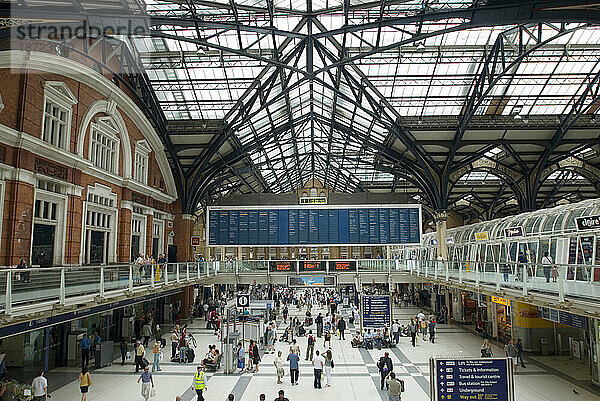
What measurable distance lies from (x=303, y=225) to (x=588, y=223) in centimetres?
2287

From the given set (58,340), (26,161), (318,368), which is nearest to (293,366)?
(318,368)

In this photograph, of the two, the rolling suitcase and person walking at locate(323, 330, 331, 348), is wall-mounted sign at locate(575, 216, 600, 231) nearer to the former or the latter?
person walking at locate(323, 330, 331, 348)

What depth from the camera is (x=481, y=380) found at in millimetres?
9844

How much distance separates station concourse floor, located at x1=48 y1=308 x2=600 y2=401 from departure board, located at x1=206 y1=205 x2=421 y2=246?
44.5ft

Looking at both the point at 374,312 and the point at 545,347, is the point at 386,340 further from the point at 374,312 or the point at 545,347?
the point at 545,347

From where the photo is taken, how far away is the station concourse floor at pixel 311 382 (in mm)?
16531

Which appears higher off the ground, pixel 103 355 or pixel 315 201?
pixel 315 201

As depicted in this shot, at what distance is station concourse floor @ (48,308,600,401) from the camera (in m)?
16.5

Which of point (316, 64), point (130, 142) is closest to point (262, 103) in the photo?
point (316, 64)

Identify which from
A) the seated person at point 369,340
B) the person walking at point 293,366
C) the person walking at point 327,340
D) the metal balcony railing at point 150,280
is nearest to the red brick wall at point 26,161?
the metal balcony railing at point 150,280

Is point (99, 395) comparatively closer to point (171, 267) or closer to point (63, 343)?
point (63, 343)

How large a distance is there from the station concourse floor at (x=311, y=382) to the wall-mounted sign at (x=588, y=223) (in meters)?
6.11

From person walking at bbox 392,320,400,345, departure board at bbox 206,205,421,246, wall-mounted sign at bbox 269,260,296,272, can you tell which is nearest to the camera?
person walking at bbox 392,320,400,345

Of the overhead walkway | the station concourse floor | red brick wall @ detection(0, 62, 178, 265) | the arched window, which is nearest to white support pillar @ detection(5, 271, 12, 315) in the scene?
the overhead walkway
